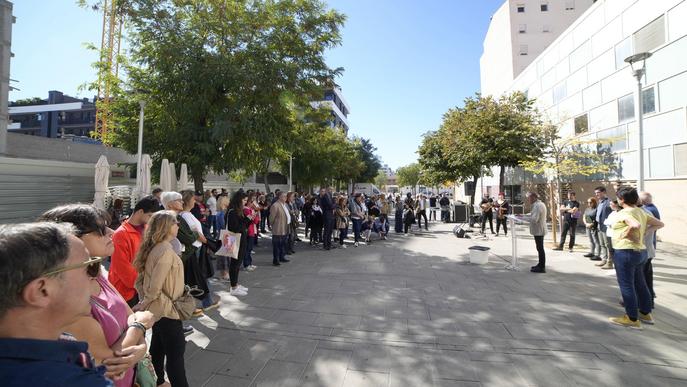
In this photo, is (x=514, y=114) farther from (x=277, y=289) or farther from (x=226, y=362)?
(x=226, y=362)

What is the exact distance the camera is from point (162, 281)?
2.55m

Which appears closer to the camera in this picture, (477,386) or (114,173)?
(477,386)

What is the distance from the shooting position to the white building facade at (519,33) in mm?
34844

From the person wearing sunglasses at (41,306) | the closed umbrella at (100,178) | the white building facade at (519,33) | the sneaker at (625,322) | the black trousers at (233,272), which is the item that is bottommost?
the sneaker at (625,322)

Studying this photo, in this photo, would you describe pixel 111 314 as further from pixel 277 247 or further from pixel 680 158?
pixel 680 158

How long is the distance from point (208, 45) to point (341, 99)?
57.4 metres

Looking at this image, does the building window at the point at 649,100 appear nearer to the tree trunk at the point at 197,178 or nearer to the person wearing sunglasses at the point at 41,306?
the tree trunk at the point at 197,178

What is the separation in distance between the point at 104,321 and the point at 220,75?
9.68 meters

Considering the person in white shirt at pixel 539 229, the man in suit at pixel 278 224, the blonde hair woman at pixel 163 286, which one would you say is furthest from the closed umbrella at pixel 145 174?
the person in white shirt at pixel 539 229

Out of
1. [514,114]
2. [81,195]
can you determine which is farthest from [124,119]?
[514,114]

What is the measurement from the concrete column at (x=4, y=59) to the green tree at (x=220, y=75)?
21.7ft

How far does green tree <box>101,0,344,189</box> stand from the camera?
1003cm

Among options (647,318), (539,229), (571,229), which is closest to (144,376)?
(647,318)

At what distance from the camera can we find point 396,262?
8656mm
